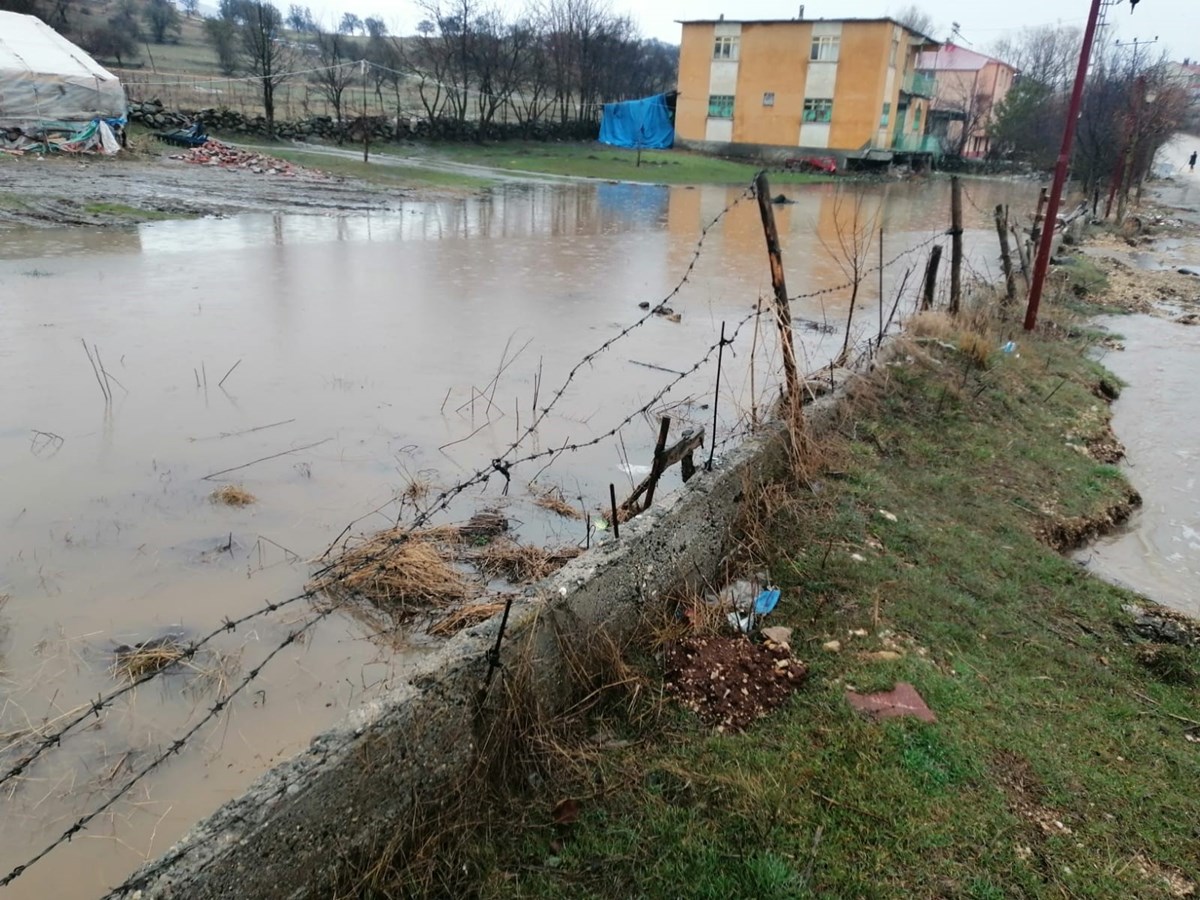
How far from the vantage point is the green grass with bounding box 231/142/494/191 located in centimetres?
2624

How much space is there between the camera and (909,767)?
3092 millimetres

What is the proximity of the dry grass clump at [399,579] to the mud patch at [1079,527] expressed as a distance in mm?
3881

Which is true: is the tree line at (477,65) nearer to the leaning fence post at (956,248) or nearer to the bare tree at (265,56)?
the bare tree at (265,56)

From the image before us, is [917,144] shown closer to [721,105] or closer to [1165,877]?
[721,105]

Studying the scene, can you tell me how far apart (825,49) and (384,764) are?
50684 millimetres

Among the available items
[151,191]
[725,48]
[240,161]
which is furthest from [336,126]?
[725,48]

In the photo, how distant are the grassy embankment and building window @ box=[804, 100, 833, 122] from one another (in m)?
46.2

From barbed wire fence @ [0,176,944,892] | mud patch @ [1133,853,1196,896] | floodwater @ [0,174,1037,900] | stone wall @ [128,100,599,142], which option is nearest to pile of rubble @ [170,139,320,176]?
stone wall @ [128,100,599,142]

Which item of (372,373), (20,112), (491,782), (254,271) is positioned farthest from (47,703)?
(20,112)

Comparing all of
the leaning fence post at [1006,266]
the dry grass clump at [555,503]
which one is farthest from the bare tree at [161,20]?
the dry grass clump at [555,503]

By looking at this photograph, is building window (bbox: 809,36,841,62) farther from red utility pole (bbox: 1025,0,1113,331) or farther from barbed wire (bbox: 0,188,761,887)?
barbed wire (bbox: 0,188,761,887)

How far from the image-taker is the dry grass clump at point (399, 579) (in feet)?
14.5

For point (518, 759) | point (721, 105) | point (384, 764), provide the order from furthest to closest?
point (721, 105), point (518, 759), point (384, 764)

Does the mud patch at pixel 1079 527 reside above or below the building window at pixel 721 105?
below
